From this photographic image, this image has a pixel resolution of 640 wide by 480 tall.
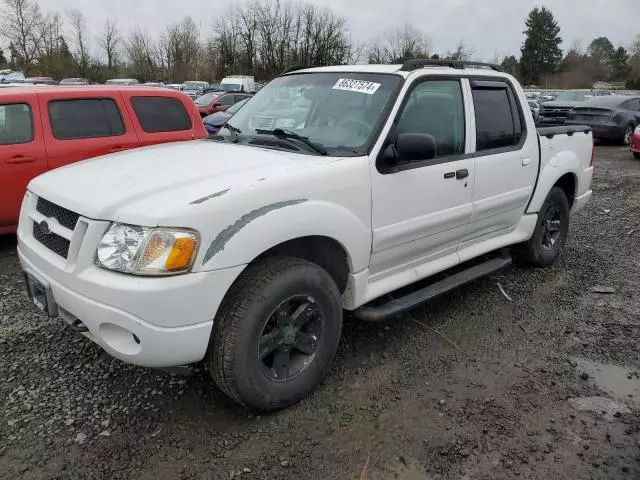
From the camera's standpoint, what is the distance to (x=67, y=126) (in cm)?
582

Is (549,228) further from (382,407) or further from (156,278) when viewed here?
(156,278)

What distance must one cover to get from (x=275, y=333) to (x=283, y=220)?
2.03 ft

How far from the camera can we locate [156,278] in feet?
7.94

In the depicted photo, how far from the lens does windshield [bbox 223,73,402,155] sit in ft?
11.0

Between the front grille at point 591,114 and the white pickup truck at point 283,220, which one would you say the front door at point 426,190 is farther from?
the front grille at point 591,114

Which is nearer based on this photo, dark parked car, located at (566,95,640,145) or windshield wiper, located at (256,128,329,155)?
windshield wiper, located at (256,128,329,155)

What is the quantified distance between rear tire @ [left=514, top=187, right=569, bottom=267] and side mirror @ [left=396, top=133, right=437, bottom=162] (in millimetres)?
2147

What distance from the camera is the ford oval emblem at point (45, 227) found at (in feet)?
9.38

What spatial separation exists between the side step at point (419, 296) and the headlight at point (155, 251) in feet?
4.30

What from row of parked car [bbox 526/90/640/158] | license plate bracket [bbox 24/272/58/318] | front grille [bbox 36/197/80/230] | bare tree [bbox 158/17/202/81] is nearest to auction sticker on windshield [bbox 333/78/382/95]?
front grille [bbox 36/197/80/230]

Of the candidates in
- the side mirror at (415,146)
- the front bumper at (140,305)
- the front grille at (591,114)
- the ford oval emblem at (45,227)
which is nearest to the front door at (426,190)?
the side mirror at (415,146)

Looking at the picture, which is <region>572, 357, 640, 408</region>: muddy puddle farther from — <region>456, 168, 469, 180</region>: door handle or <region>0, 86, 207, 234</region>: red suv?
<region>0, 86, 207, 234</region>: red suv

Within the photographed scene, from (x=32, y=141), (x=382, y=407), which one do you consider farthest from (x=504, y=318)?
(x=32, y=141)

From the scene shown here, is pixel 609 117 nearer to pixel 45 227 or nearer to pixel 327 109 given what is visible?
pixel 327 109
